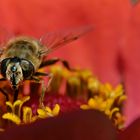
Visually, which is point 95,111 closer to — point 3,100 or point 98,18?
point 3,100

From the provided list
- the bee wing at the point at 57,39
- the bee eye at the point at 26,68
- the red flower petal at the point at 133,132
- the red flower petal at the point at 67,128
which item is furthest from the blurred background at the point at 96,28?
the red flower petal at the point at 67,128

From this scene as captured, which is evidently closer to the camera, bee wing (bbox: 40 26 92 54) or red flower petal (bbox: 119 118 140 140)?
red flower petal (bbox: 119 118 140 140)

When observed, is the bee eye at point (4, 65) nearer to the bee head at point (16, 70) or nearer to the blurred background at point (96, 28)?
the bee head at point (16, 70)

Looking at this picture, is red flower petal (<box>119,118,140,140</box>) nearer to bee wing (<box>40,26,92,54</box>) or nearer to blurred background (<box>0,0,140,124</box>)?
bee wing (<box>40,26,92,54</box>)

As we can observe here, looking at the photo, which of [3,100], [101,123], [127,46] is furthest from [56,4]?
[101,123]

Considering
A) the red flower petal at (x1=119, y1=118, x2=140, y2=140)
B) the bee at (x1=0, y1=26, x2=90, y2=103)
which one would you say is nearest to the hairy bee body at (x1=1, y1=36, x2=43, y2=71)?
the bee at (x1=0, y1=26, x2=90, y2=103)

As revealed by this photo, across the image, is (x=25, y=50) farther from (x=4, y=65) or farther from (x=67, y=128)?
(x=67, y=128)
